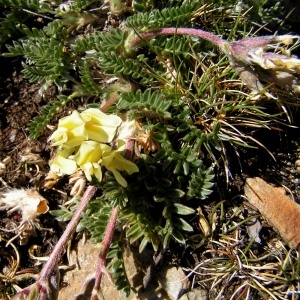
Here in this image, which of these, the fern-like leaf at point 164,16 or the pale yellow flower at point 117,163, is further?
the fern-like leaf at point 164,16

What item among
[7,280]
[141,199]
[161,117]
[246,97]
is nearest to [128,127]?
[161,117]

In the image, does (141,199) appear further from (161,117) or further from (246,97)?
(246,97)

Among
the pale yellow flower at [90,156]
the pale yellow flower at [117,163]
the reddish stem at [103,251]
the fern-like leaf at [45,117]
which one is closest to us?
the pale yellow flower at [90,156]

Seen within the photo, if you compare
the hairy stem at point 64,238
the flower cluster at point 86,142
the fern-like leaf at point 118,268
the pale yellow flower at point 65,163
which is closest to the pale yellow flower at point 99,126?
the flower cluster at point 86,142

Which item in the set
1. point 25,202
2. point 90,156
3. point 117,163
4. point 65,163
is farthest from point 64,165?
point 25,202

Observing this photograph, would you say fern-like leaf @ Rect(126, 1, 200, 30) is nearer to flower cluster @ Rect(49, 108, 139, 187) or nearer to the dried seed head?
flower cluster @ Rect(49, 108, 139, 187)

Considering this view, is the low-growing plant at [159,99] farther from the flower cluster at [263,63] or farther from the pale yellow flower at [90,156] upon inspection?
the pale yellow flower at [90,156]
